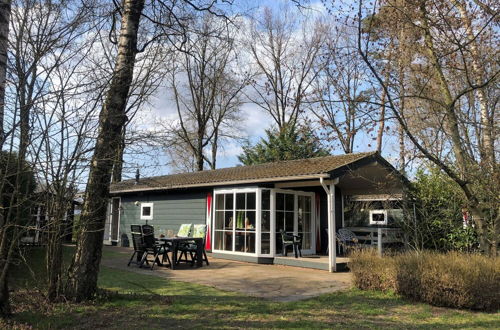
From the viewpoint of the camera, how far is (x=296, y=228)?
12523 mm

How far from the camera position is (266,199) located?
1177cm

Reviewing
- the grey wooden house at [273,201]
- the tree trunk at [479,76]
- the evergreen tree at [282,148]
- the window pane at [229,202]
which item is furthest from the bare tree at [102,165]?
the evergreen tree at [282,148]

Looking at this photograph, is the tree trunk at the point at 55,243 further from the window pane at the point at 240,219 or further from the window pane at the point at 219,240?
the window pane at the point at 219,240

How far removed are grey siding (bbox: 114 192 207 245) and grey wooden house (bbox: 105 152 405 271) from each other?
0.04 meters

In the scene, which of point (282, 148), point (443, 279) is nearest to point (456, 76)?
point (443, 279)

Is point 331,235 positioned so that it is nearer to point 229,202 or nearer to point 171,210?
point 229,202

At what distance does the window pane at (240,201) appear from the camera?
1216cm

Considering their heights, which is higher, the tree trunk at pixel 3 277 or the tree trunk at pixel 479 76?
the tree trunk at pixel 479 76

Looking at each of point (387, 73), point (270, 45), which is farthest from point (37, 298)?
point (270, 45)

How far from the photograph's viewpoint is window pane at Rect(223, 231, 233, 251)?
41.1ft

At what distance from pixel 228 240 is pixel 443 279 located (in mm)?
7708

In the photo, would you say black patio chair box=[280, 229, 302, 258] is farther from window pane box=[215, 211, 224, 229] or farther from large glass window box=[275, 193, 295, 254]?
window pane box=[215, 211, 224, 229]

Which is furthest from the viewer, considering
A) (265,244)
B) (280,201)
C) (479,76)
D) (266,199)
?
(280,201)

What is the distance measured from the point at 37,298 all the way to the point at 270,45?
23.5 m
